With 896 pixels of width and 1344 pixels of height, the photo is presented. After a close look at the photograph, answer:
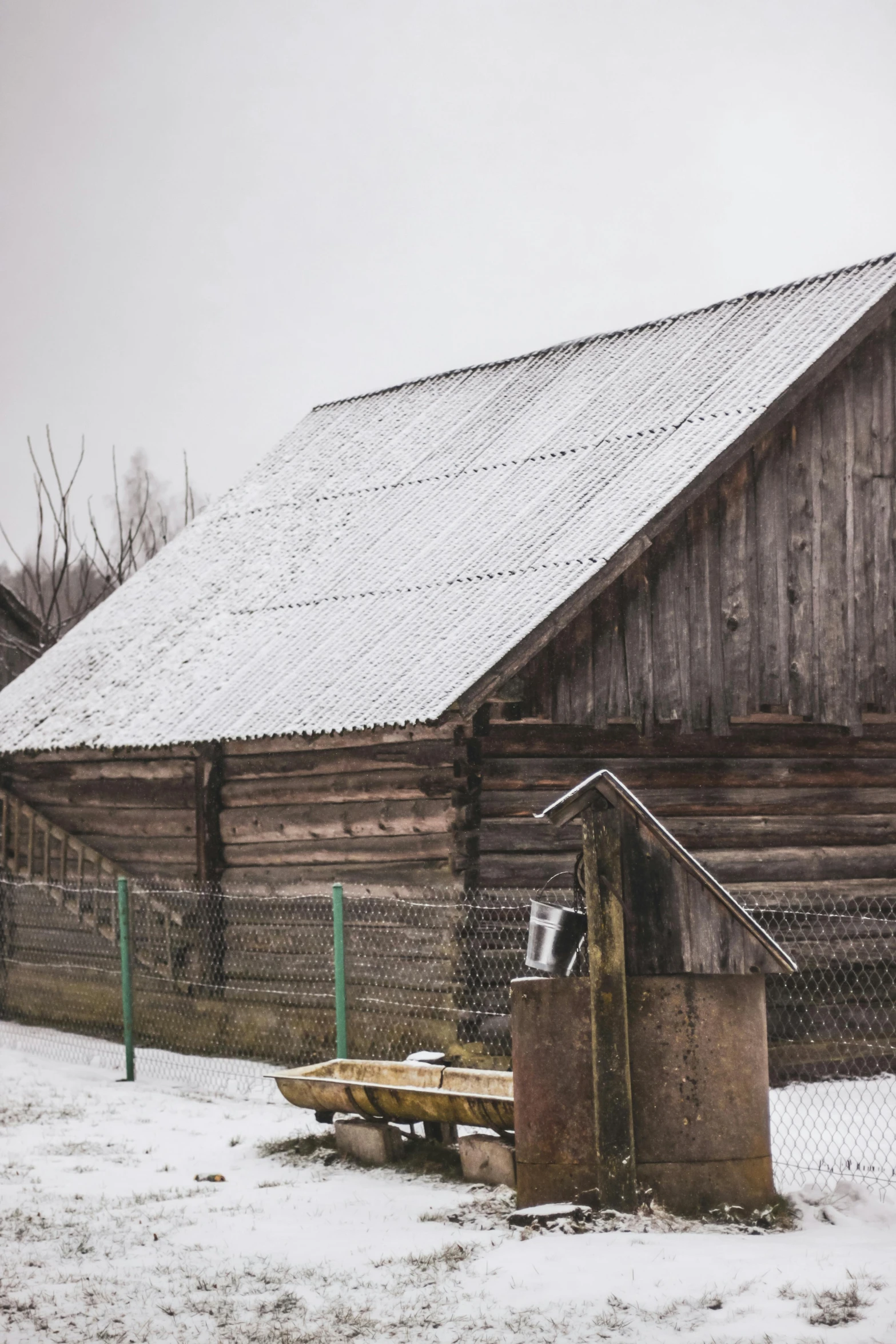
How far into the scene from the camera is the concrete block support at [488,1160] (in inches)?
346

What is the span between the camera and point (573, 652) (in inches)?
477

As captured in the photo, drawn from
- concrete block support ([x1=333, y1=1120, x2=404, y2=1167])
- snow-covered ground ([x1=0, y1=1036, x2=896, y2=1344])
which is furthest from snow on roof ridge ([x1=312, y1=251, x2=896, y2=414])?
snow-covered ground ([x1=0, y1=1036, x2=896, y2=1344])

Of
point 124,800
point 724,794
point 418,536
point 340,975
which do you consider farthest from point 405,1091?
point 124,800

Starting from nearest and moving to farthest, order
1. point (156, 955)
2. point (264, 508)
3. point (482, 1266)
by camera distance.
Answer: point (482, 1266)
point (156, 955)
point (264, 508)

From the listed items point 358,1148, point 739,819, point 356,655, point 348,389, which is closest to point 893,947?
point 739,819

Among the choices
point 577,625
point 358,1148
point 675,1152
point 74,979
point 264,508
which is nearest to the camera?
point 675,1152

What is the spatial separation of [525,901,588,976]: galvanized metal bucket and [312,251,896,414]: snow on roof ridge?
27.5 feet

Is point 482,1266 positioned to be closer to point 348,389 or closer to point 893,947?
point 893,947

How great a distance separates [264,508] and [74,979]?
5319 mm

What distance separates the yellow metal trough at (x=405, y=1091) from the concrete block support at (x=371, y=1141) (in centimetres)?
7

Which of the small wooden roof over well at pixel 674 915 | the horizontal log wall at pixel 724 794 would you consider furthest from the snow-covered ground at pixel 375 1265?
the horizontal log wall at pixel 724 794

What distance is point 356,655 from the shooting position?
532 inches

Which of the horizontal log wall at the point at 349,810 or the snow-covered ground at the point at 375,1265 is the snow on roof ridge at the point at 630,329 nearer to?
the horizontal log wall at the point at 349,810

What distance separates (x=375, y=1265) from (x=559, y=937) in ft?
5.88
